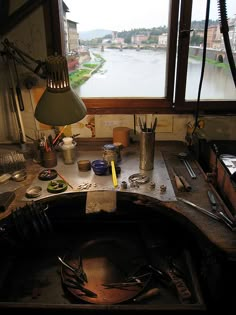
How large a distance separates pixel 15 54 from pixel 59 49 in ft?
0.83

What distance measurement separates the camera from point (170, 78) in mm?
1645

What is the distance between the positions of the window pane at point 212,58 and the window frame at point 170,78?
0.06 m

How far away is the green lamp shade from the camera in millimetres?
1060

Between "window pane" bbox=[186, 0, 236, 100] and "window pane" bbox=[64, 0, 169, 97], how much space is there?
0.17m

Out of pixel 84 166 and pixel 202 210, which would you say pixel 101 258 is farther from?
pixel 202 210

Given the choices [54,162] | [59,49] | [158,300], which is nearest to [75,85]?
[59,49]

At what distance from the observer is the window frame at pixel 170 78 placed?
151cm

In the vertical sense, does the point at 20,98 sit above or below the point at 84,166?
above

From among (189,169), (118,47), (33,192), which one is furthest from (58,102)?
(118,47)

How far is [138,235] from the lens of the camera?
157cm

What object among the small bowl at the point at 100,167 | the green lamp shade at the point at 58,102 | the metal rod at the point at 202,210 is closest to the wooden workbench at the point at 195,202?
the metal rod at the point at 202,210

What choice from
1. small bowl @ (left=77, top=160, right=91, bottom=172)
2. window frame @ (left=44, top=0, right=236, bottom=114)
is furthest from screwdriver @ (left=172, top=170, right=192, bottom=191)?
window frame @ (left=44, top=0, right=236, bottom=114)

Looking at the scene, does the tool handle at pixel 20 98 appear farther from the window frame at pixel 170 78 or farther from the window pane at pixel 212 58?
the window pane at pixel 212 58

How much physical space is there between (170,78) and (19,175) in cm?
104
